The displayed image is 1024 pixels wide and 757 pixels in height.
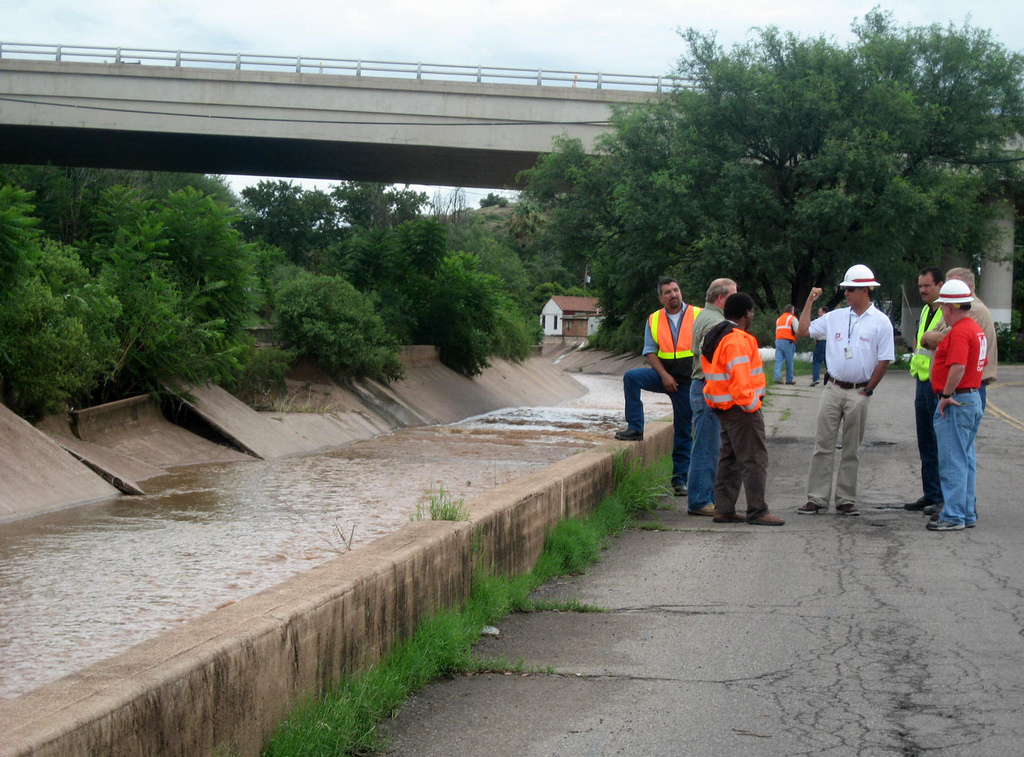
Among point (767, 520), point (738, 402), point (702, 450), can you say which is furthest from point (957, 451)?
point (702, 450)

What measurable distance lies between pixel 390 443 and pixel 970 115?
30.8 meters

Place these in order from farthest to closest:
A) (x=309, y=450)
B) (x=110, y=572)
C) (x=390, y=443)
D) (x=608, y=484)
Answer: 1. (x=390, y=443)
2. (x=309, y=450)
3. (x=608, y=484)
4. (x=110, y=572)

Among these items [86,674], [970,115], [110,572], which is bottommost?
[110,572]

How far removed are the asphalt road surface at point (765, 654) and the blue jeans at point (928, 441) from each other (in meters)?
0.75

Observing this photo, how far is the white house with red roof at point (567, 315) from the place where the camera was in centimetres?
10225

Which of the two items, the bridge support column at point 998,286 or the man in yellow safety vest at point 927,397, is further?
the bridge support column at point 998,286

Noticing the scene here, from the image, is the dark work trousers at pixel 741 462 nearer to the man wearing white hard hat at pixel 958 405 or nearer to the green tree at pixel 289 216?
the man wearing white hard hat at pixel 958 405

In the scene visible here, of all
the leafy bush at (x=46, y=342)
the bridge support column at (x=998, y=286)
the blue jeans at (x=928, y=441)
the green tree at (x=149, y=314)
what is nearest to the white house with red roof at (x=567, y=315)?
the bridge support column at (x=998, y=286)

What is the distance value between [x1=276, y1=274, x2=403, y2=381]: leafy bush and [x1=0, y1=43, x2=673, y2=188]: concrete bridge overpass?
18507 millimetres

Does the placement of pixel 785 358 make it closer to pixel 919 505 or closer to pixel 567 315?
pixel 919 505

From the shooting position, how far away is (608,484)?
33.1ft

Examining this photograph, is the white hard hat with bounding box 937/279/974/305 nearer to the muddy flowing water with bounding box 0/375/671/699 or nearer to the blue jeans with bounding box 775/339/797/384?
the muddy flowing water with bounding box 0/375/671/699

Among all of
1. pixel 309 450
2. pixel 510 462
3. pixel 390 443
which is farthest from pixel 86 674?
pixel 390 443

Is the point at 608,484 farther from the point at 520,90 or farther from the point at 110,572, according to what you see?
the point at 520,90
